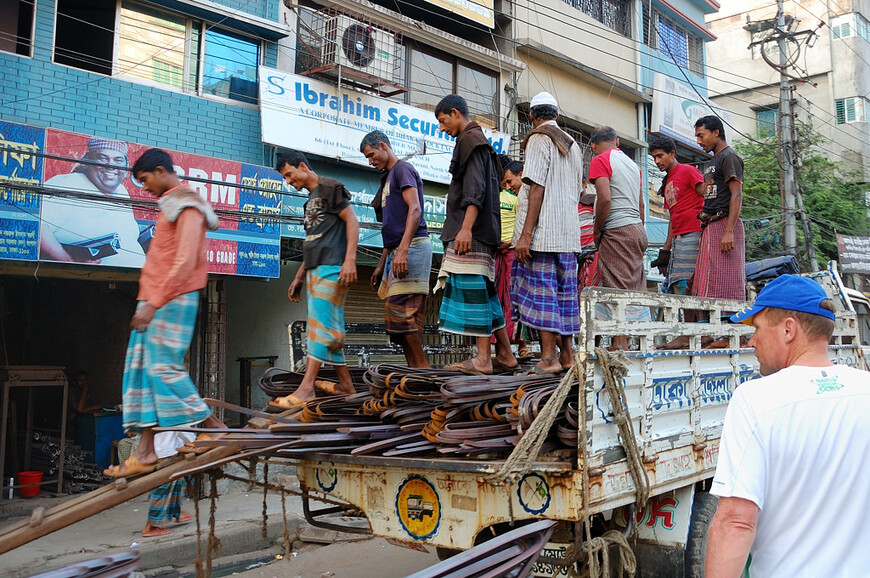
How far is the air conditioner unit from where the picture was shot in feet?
34.7

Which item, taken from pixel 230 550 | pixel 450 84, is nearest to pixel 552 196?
pixel 230 550

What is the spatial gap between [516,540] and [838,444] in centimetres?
95

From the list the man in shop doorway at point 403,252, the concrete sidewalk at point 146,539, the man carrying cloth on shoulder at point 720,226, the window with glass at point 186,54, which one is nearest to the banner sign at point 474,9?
the window with glass at point 186,54

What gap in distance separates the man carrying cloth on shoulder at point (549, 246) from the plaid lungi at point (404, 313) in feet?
2.11

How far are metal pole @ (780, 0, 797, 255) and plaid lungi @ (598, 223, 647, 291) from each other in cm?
1224

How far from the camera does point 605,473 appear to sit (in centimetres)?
299

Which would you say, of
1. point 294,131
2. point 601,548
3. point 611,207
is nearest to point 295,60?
point 294,131

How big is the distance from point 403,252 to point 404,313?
0.39 m

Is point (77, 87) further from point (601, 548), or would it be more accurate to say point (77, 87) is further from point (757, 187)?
point (757, 187)

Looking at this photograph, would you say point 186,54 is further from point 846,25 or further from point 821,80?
point 846,25

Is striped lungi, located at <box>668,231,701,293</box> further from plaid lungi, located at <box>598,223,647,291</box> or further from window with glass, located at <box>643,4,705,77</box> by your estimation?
window with glass, located at <box>643,4,705,77</box>

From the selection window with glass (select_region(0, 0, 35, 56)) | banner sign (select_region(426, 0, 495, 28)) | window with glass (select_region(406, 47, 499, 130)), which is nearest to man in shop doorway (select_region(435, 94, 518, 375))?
window with glass (select_region(0, 0, 35, 56))

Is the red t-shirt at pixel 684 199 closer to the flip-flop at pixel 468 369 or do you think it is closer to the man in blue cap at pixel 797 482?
the flip-flop at pixel 468 369

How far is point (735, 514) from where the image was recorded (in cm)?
178
